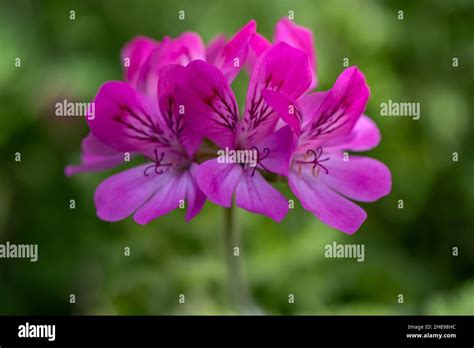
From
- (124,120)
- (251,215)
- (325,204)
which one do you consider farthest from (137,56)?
(251,215)

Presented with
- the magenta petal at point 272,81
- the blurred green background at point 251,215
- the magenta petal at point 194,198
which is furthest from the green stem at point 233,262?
the magenta petal at point 272,81

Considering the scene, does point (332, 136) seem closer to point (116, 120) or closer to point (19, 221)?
point (116, 120)

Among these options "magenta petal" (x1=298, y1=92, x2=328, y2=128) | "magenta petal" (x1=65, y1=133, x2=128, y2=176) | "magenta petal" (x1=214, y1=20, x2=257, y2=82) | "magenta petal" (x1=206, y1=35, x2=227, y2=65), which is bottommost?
"magenta petal" (x1=65, y1=133, x2=128, y2=176)

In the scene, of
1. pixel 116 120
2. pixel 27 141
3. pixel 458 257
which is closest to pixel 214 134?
pixel 116 120

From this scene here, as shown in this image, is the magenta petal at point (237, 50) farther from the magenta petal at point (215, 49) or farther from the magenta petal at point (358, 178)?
the magenta petal at point (358, 178)

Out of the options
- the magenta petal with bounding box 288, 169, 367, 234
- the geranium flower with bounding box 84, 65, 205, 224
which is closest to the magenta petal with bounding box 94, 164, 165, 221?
the geranium flower with bounding box 84, 65, 205, 224

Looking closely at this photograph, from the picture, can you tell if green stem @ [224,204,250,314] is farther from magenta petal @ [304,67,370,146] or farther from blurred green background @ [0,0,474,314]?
magenta petal @ [304,67,370,146]

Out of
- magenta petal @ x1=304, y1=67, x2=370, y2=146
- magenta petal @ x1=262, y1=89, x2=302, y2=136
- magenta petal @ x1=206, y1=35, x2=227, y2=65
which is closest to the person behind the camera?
magenta petal @ x1=262, y1=89, x2=302, y2=136
